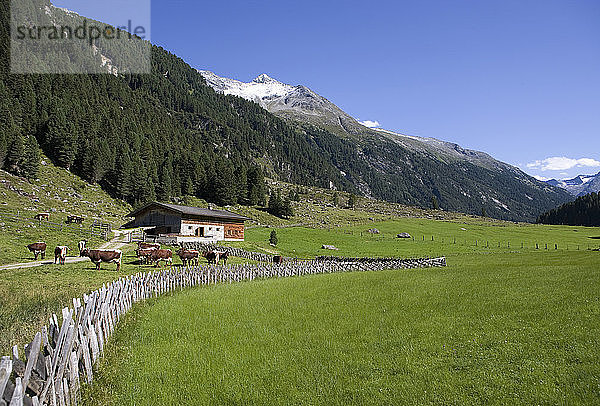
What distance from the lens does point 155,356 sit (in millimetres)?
10820

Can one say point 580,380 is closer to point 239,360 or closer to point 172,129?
point 239,360

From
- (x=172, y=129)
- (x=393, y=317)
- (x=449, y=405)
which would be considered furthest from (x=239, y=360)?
(x=172, y=129)

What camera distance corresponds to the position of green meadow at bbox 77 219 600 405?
28.0 ft

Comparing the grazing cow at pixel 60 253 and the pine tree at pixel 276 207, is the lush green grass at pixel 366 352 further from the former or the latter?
the pine tree at pixel 276 207

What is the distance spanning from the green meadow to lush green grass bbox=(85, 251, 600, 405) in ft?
0.12

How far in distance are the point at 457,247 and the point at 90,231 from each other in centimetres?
5895

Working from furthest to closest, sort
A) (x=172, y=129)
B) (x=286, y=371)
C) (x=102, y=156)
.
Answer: (x=172, y=129)
(x=102, y=156)
(x=286, y=371)

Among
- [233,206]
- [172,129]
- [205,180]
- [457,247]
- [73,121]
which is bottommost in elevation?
[457,247]

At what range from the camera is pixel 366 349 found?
11469 mm

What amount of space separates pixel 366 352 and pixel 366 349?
27 centimetres

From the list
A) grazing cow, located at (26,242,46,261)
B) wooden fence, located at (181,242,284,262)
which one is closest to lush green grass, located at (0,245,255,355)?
grazing cow, located at (26,242,46,261)

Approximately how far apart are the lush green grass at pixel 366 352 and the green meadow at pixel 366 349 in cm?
4

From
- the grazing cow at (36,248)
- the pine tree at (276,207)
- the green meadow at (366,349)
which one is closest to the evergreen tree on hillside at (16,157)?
the grazing cow at (36,248)

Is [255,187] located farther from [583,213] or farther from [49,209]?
[583,213]
